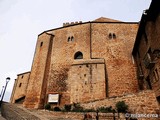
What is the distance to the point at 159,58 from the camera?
9.83m

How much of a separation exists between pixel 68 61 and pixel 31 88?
5.58 metres

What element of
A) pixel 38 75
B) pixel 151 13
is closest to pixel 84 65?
pixel 38 75

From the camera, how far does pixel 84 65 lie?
53.5ft

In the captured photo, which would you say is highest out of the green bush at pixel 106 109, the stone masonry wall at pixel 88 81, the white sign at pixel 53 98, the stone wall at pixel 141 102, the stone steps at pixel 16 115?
the stone masonry wall at pixel 88 81

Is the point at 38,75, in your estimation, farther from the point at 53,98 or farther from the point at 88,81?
the point at 88,81

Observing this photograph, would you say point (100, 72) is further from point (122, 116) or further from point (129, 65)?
point (122, 116)

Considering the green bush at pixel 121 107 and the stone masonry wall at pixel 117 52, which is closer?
the green bush at pixel 121 107

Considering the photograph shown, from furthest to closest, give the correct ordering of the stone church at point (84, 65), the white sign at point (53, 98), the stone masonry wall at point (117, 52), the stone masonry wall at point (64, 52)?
the stone masonry wall at point (64, 52)
the white sign at point (53, 98)
the stone masonry wall at point (117, 52)
the stone church at point (84, 65)

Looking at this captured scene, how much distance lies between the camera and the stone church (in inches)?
609

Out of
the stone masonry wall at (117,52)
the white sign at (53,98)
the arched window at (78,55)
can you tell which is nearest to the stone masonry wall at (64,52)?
the arched window at (78,55)

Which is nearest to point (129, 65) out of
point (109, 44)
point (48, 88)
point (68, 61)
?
point (109, 44)

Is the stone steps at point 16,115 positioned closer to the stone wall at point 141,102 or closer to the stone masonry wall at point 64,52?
the stone masonry wall at point 64,52

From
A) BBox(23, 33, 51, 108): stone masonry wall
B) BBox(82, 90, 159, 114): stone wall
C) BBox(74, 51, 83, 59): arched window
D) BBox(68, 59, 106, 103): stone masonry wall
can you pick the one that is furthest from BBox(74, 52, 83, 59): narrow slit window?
BBox(82, 90, 159, 114): stone wall

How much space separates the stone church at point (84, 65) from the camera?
1547 cm
